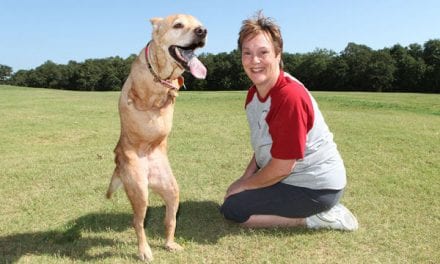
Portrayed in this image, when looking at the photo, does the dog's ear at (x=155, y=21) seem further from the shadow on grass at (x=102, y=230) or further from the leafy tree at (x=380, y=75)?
the leafy tree at (x=380, y=75)

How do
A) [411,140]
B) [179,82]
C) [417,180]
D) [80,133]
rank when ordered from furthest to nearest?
[80,133], [411,140], [417,180], [179,82]

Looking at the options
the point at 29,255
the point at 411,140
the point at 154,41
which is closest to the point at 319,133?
the point at 154,41

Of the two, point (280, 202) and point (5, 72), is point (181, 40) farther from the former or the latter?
point (5, 72)

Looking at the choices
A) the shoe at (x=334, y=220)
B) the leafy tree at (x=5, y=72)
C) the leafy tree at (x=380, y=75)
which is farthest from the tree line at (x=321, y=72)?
the shoe at (x=334, y=220)

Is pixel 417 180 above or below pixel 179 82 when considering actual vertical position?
below

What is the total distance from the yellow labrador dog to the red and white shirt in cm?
108

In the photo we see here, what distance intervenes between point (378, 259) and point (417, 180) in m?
3.05

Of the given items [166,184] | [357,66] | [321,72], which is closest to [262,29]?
[166,184]

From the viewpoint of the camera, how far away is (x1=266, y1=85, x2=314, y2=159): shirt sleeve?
13.9 ft

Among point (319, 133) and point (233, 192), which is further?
point (233, 192)

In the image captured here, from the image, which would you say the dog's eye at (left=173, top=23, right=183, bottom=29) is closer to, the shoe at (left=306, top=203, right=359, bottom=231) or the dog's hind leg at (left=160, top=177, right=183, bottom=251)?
the dog's hind leg at (left=160, top=177, right=183, bottom=251)

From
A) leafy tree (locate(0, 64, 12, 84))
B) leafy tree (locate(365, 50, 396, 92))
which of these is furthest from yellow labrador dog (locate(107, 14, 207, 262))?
leafy tree (locate(0, 64, 12, 84))

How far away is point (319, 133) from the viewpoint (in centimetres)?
470

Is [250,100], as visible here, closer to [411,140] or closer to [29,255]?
[29,255]
